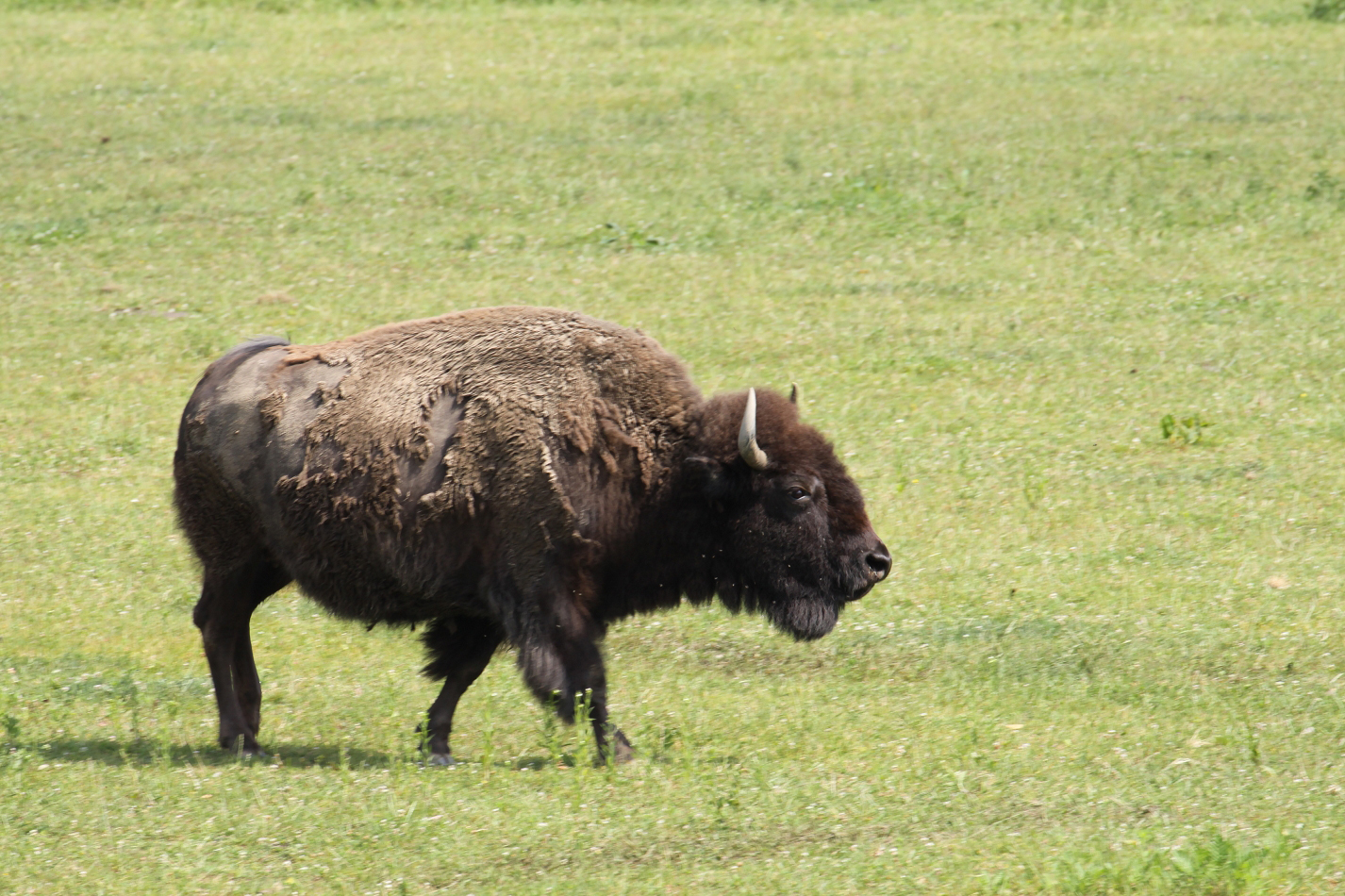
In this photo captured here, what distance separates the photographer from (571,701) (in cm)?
734

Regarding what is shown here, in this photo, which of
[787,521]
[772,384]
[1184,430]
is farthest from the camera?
[772,384]

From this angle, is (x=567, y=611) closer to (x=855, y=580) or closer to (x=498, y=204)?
(x=855, y=580)

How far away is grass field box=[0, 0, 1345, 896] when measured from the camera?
253 inches

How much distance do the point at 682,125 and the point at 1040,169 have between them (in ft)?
15.5

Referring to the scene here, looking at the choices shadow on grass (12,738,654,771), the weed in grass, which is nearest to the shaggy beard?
shadow on grass (12,738,654,771)

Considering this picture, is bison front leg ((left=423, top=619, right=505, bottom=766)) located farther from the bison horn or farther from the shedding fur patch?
the bison horn

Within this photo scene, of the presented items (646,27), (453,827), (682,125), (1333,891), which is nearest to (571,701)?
(453,827)

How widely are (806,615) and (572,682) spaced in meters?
1.19

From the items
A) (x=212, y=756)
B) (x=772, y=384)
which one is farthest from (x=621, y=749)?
(x=772, y=384)

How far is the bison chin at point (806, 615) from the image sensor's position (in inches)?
308

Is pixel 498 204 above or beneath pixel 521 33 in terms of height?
beneath

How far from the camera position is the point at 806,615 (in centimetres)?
782

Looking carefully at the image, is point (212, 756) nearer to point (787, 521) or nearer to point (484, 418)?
point (484, 418)

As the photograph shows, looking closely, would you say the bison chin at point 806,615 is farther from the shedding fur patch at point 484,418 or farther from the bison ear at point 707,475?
the shedding fur patch at point 484,418
